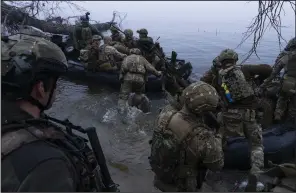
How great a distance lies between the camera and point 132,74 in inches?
329

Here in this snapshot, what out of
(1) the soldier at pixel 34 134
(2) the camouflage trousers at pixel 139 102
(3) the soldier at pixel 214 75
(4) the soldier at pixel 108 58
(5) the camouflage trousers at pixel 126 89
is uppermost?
(1) the soldier at pixel 34 134

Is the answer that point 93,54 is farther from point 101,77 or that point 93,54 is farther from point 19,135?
point 19,135

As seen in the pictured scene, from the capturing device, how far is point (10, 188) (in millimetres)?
1715

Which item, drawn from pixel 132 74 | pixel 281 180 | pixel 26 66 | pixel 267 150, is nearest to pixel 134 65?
pixel 132 74

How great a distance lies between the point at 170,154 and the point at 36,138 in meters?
2.06

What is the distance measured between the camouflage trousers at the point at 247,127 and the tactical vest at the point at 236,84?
243 millimetres

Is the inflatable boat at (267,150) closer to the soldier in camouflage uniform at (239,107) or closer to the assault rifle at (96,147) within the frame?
the soldier in camouflage uniform at (239,107)

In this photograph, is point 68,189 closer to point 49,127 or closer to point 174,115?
point 49,127

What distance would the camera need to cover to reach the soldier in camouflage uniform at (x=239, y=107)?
5156mm

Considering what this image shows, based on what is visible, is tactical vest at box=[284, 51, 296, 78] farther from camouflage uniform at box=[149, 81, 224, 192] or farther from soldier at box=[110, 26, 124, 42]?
soldier at box=[110, 26, 124, 42]

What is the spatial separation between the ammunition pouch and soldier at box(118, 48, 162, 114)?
3.19 meters

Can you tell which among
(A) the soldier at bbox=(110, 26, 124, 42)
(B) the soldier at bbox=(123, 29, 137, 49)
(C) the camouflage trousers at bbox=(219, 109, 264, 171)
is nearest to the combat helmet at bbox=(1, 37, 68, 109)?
(C) the camouflage trousers at bbox=(219, 109, 264, 171)

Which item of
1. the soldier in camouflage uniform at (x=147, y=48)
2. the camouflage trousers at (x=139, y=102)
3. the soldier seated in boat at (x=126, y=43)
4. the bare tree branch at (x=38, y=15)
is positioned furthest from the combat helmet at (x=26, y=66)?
the soldier seated in boat at (x=126, y=43)

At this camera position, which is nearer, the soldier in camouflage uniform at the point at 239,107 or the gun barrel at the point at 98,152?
the gun barrel at the point at 98,152
